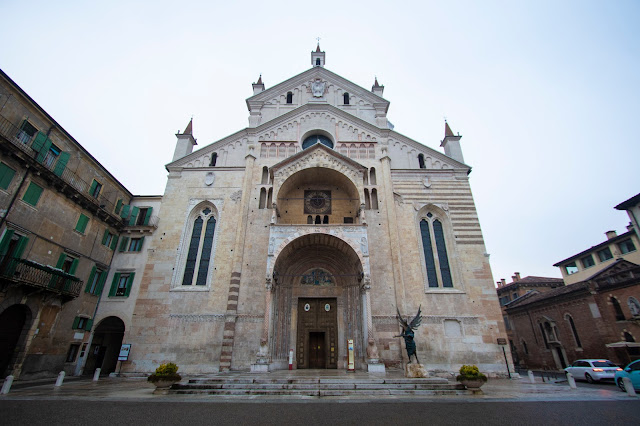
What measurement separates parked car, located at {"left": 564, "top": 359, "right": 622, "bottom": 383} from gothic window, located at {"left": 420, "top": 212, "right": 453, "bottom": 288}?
30.4 feet

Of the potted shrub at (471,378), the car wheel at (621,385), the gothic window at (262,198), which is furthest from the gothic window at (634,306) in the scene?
the gothic window at (262,198)

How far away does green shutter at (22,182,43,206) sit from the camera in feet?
48.8

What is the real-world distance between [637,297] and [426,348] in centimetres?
1807

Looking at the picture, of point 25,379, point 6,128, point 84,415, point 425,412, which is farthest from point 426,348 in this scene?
point 6,128

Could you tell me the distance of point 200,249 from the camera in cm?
1958

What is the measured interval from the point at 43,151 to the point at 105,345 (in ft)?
42.2

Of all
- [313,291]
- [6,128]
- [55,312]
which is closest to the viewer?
[6,128]

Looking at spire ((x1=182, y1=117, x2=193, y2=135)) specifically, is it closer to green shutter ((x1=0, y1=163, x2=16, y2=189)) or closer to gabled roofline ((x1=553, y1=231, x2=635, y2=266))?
green shutter ((x1=0, y1=163, x2=16, y2=189))

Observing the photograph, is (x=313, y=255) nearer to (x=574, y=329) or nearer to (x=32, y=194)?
(x=32, y=194)

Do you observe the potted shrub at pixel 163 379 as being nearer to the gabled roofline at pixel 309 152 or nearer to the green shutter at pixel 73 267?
the green shutter at pixel 73 267

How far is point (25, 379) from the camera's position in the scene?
47.8 feet

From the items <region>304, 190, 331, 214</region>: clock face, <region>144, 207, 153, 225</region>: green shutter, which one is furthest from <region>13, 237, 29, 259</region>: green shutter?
<region>304, 190, 331, 214</region>: clock face

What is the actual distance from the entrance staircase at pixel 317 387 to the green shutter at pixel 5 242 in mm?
10385

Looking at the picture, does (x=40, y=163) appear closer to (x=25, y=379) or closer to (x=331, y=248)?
(x=25, y=379)
